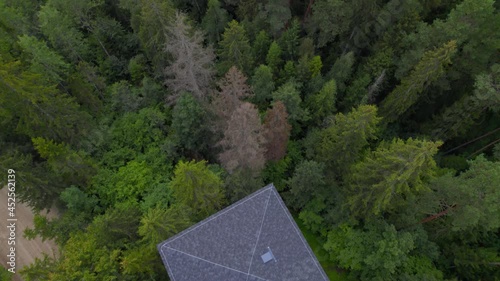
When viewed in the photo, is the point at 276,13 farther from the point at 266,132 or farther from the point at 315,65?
the point at 266,132

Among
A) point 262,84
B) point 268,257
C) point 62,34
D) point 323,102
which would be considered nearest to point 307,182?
point 323,102

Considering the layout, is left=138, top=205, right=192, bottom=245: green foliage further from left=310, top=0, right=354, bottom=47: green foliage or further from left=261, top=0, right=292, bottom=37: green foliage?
left=310, top=0, right=354, bottom=47: green foliage

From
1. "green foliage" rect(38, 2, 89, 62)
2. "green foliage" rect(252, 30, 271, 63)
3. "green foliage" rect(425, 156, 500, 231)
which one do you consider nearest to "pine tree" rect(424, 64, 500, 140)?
"green foliage" rect(425, 156, 500, 231)

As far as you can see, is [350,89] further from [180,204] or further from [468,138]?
[180,204]

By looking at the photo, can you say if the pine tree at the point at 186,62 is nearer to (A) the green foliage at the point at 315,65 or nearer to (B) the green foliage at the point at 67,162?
(B) the green foliage at the point at 67,162

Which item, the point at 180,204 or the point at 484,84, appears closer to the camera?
the point at 180,204

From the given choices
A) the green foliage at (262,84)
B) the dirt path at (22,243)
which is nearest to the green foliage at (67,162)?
the dirt path at (22,243)

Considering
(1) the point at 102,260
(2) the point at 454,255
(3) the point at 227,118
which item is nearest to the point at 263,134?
(3) the point at 227,118
